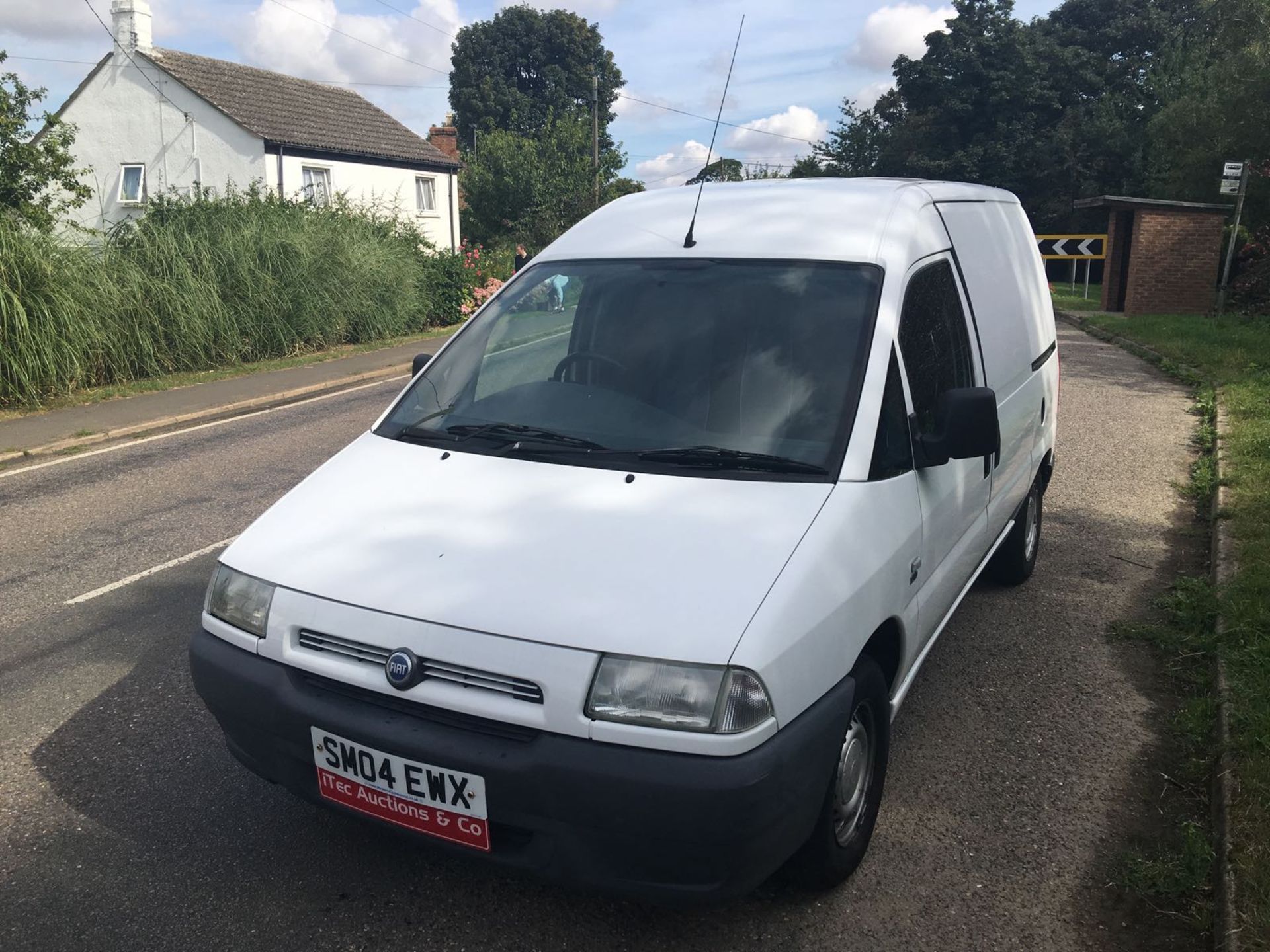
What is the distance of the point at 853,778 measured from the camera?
2998 mm

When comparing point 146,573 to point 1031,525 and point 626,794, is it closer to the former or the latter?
point 626,794

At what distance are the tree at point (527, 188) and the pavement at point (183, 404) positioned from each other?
2321 cm

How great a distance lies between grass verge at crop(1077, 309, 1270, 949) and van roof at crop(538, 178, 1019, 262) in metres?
2.19

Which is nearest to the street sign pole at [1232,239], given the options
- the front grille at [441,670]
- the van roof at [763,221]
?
the van roof at [763,221]

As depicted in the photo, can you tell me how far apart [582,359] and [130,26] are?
32841 mm

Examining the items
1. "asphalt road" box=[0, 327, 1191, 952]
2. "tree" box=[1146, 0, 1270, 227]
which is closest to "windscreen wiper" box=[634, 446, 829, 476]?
"asphalt road" box=[0, 327, 1191, 952]

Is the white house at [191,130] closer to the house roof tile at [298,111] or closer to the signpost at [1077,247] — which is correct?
the house roof tile at [298,111]

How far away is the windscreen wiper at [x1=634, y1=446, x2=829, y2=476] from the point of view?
3.04 metres

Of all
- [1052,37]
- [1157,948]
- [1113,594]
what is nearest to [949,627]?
[1113,594]

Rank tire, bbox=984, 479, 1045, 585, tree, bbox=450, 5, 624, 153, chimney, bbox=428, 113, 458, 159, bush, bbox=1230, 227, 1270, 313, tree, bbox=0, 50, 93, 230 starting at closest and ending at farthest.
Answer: tire, bbox=984, 479, 1045, 585, tree, bbox=0, 50, 93, 230, bush, bbox=1230, 227, 1270, 313, chimney, bbox=428, 113, 458, 159, tree, bbox=450, 5, 624, 153

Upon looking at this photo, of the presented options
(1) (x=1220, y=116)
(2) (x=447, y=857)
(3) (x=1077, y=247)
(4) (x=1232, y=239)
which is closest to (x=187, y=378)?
(2) (x=447, y=857)

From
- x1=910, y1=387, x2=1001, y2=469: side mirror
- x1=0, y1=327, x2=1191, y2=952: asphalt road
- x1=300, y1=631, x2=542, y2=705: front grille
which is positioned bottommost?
x1=0, y1=327, x2=1191, y2=952: asphalt road

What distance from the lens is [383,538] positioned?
2945 mm

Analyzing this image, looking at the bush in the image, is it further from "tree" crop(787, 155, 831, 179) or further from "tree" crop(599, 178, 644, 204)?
"tree" crop(787, 155, 831, 179)
